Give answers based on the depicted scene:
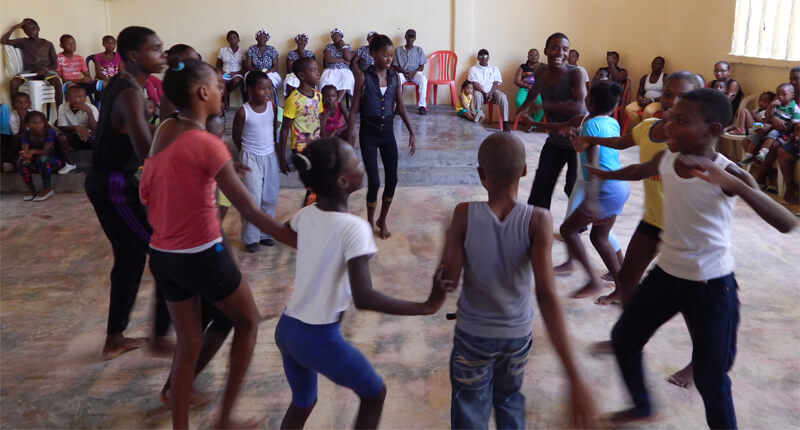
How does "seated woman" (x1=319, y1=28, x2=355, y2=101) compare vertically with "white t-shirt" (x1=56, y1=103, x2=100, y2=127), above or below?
above

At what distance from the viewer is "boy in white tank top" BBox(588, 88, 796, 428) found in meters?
2.04

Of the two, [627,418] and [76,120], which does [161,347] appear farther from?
[76,120]

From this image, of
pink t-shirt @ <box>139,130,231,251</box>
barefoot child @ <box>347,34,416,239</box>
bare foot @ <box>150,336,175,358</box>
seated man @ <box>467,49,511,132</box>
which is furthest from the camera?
seated man @ <box>467,49,511,132</box>

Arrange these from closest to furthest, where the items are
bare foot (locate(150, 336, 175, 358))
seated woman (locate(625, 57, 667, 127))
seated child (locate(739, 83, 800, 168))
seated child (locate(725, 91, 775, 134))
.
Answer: bare foot (locate(150, 336, 175, 358)) → seated child (locate(739, 83, 800, 168)) → seated child (locate(725, 91, 775, 134)) → seated woman (locate(625, 57, 667, 127))

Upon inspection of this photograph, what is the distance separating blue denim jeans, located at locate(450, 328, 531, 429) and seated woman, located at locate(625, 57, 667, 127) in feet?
25.3

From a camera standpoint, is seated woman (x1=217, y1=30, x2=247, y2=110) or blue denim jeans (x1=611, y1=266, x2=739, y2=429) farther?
seated woman (x1=217, y1=30, x2=247, y2=110)

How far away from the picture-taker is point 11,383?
9.18 feet

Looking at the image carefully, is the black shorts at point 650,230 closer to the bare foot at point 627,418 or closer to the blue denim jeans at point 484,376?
the bare foot at point 627,418

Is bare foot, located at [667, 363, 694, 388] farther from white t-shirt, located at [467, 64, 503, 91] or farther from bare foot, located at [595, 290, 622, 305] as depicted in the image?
white t-shirt, located at [467, 64, 503, 91]

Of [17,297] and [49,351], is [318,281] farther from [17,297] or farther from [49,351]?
[17,297]

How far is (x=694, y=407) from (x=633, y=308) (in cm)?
69

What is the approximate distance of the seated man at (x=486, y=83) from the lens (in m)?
9.91

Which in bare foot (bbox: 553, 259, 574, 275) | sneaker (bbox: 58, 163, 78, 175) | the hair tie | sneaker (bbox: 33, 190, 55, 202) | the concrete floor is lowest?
the concrete floor

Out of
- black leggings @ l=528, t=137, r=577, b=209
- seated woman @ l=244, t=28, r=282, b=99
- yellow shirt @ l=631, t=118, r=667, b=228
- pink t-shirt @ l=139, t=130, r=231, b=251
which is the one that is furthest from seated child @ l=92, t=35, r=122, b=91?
yellow shirt @ l=631, t=118, r=667, b=228
